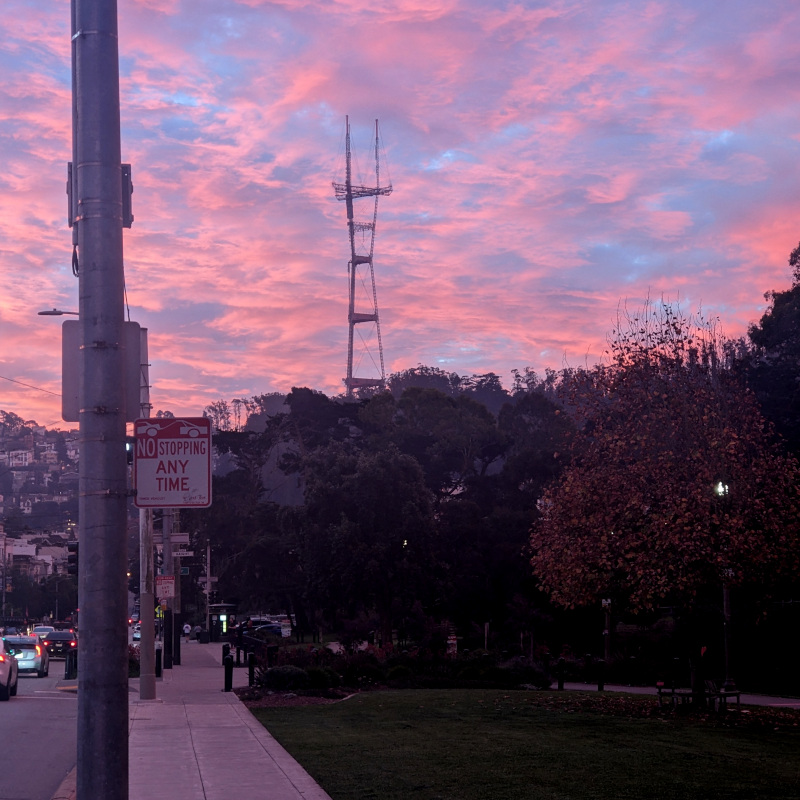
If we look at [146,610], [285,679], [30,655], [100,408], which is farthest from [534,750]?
[30,655]

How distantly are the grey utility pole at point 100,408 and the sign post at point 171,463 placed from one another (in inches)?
25.5

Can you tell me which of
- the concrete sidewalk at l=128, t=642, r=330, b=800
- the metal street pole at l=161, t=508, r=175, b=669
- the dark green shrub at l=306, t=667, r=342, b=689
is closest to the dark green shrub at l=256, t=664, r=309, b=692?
the dark green shrub at l=306, t=667, r=342, b=689

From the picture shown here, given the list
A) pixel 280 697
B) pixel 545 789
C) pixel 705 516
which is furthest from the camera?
pixel 280 697

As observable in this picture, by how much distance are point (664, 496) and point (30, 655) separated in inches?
1003

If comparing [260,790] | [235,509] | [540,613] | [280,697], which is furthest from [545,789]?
[235,509]

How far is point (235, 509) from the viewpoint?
8900 centimetres

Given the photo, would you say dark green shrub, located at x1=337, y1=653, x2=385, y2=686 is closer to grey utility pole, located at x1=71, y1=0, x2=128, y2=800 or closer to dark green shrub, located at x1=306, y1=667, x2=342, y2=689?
dark green shrub, located at x1=306, y1=667, x2=342, y2=689

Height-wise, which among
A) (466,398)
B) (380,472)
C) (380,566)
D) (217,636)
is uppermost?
(466,398)

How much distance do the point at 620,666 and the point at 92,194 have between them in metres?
32.4

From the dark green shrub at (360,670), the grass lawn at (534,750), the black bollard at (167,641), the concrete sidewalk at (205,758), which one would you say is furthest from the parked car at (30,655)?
the grass lawn at (534,750)

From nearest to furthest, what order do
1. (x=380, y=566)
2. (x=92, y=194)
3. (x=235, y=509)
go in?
(x=92, y=194), (x=380, y=566), (x=235, y=509)

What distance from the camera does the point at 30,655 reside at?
121 feet

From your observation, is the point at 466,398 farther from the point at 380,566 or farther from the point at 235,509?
the point at 380,566

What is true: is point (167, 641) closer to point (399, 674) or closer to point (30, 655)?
point (30, 655)
